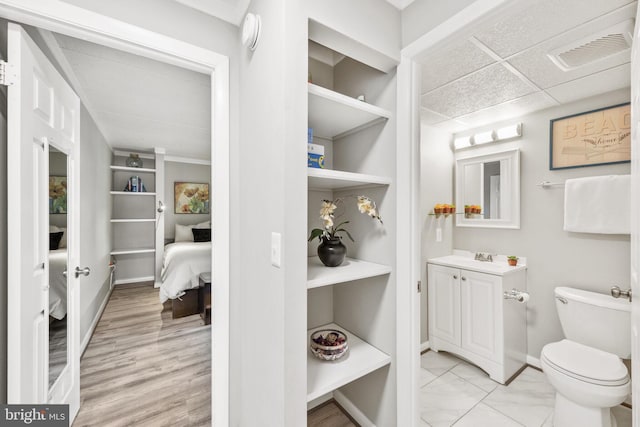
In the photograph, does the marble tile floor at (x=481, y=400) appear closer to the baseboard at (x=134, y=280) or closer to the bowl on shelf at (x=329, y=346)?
the bowl on shelf at (x=329, y=346)

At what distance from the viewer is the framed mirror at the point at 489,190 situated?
8.20ft

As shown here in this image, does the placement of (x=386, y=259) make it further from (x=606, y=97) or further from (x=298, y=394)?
(x=606, y=97)

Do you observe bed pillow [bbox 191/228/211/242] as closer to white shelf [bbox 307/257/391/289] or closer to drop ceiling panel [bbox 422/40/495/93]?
white shelf [bbox 307/257/391/289]

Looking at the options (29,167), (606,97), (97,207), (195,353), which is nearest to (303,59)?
(29,167)

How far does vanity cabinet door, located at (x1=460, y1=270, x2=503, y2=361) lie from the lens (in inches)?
84.5

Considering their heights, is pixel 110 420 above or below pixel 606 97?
below

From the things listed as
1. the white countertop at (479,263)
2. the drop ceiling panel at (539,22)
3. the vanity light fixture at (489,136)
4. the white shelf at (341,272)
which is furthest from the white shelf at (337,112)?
the vanity light fixture at (489,136)

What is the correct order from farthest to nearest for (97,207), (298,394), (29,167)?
(97,207) → (29,167) → (298,394)

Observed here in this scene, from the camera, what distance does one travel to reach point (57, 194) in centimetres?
149

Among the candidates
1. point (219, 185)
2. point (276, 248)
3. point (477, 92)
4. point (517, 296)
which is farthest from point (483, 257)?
point (219, 185)

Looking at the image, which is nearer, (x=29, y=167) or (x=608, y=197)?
(x=29, y=167)

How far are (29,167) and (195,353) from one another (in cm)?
200

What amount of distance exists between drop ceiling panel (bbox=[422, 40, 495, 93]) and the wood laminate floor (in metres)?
2.71

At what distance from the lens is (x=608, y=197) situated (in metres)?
1.90
